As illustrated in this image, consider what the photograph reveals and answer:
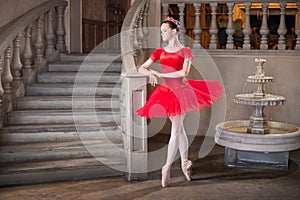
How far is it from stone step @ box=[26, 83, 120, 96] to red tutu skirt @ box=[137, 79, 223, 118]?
1.59m

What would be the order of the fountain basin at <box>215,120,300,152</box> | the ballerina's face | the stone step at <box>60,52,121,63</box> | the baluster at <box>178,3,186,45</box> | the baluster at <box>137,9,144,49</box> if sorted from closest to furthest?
the ballerina's face → the fountain basin at <box>215,120,300,152</box> → the baluster at <box>137,9,144,49</box> → the stone step at <box>60,52,121,63</box> → the baluster at <box>178,3,186,45</box>

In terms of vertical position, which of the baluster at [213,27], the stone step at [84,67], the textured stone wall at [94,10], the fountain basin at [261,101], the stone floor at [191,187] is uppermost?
the textured stone wall at [94,10]

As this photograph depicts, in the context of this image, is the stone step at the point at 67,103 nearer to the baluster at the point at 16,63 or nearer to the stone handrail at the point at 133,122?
the baluster at the point at 16,63

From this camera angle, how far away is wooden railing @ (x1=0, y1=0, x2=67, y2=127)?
19.2ft

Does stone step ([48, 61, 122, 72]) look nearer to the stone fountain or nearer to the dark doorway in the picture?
the dark doorway

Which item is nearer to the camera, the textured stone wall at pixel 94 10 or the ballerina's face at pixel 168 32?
the ballerina's face at pixel 168 32

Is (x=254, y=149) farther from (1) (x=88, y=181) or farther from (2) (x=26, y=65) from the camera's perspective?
(2) (x=26, y=65)

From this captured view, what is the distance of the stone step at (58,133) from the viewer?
18.5ft

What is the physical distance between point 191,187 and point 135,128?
83 centimetres

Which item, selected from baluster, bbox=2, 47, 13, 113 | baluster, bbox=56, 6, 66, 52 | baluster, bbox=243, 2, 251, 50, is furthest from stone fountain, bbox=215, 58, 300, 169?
baluster, bbox=56, 6, 66, 52

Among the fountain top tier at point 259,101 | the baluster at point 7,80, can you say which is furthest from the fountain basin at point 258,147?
the baluster at point 7,80

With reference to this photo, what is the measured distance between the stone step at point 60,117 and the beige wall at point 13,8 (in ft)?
4.12

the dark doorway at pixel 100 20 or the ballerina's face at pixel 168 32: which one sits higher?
the dark doorway at pixel 100 20

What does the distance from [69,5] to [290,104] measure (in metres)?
3.73
